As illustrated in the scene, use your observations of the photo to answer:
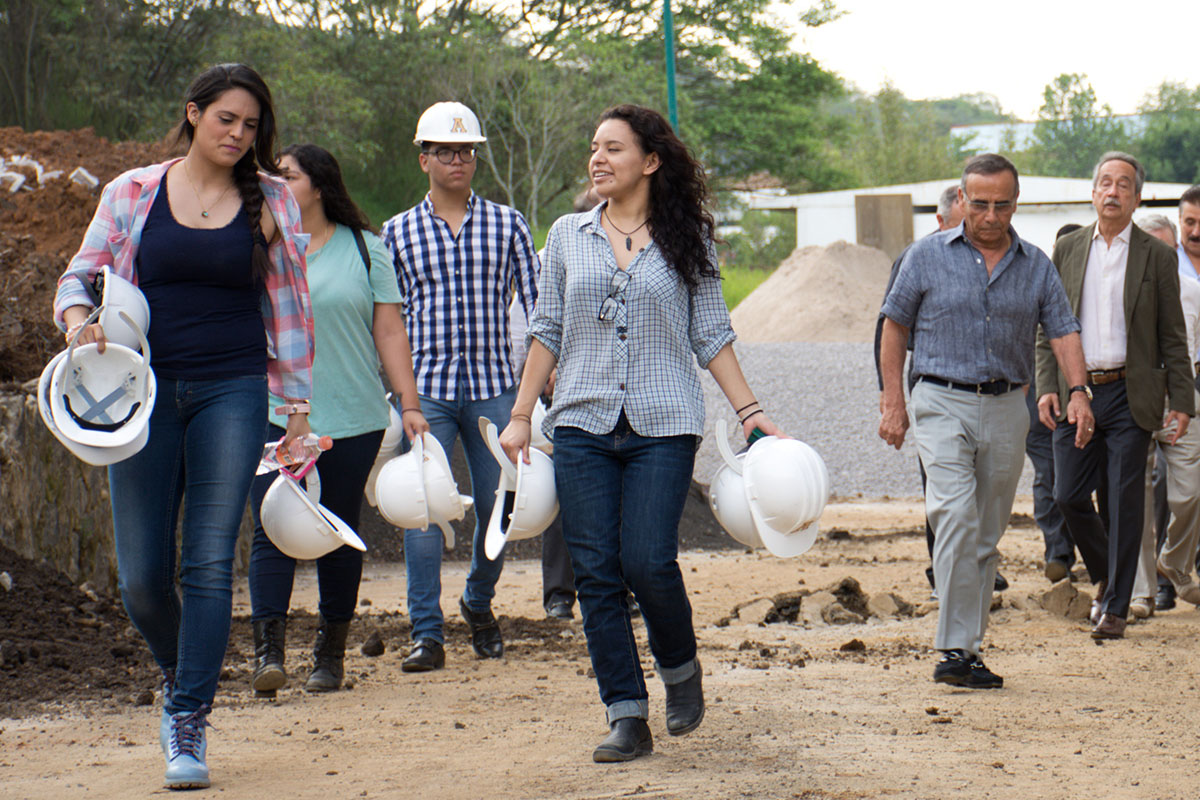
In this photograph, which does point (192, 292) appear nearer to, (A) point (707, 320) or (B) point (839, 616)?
(A) point (707, 320)

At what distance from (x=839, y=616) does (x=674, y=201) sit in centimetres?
341

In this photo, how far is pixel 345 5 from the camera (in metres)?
38.1

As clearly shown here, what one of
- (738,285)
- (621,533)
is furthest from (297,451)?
(738,285)

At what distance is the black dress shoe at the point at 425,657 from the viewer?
632 centimetres

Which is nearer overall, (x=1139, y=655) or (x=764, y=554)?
(x=1139, y=655)

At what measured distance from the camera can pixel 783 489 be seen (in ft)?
15.0

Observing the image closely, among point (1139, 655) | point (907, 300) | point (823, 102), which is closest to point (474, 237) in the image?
point (907, 300)

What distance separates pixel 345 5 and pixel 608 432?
3565 centimetres

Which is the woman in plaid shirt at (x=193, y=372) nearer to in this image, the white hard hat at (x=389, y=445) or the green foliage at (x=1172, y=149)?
the white hard hat at (x=389, y=445)

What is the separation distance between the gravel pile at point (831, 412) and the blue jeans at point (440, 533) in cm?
700

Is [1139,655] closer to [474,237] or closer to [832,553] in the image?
[474,237]

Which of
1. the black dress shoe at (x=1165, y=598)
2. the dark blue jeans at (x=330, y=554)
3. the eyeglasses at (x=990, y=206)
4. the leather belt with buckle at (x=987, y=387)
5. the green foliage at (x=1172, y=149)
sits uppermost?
the green foliage at (x=1172, y=149)

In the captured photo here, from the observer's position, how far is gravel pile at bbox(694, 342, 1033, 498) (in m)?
15.8

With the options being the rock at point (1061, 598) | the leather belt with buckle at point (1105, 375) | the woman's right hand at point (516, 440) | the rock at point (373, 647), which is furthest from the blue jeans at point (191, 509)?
the rock at point (1061, 598)
